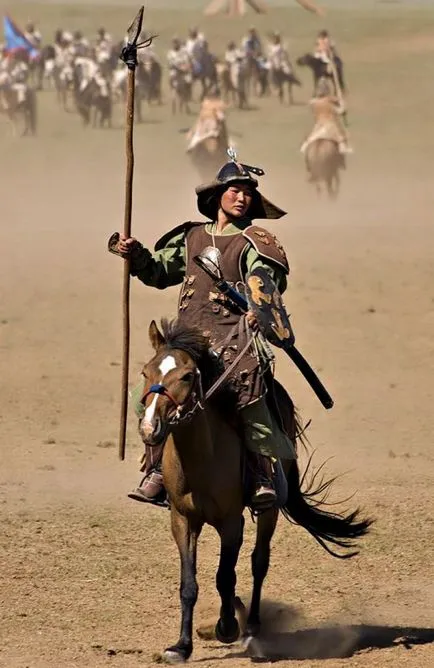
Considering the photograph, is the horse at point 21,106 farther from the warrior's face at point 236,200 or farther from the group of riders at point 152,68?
the warrior's face at point 236,200

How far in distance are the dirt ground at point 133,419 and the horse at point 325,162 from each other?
0.39 metres

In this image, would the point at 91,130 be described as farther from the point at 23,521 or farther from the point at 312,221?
the point at 23,521

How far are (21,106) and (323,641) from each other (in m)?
29.5

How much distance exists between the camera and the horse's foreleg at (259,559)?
765 cm

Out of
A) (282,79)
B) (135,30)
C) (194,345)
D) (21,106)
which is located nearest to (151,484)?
(194,345)

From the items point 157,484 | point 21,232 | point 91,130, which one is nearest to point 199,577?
point 157,484

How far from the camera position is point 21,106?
36.1m

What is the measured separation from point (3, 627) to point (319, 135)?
20.1 metres

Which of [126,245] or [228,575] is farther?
[126,245]

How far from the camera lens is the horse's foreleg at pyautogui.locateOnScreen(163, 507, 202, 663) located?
6988 millimetres

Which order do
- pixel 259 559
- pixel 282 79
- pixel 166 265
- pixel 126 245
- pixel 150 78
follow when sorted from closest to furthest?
pixel 126 245 → pixel 166 265 → pixel 259 559 → pixel 150 78 → pixel 282 79

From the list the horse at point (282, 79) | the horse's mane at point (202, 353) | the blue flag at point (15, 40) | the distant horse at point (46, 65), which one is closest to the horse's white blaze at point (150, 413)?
the horse's mane at point (202, 353)

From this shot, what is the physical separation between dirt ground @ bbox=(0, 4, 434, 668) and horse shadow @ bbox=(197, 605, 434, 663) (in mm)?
20

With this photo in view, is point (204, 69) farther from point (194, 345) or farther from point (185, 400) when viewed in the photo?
point (185, 400)
